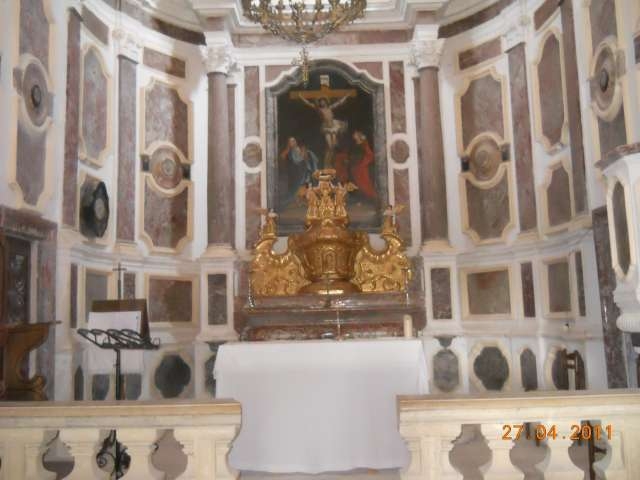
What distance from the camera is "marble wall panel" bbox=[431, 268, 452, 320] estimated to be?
10.5 metres

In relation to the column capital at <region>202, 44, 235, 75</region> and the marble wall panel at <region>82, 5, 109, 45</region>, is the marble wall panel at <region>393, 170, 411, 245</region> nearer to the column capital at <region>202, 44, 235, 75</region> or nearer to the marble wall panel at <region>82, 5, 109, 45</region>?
the column capital at <region>202, 44, 235, 75</region>

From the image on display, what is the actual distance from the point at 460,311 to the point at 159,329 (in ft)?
15.5

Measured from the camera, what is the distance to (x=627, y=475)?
3.07m

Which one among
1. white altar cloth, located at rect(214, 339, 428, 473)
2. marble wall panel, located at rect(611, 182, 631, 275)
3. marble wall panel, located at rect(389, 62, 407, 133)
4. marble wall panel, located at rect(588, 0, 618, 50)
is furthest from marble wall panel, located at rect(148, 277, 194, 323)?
marble wall panel, located at rect(611, 182, 631, 275)

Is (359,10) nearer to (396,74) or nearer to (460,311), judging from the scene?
(396,74)

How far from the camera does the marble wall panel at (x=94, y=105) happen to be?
9.21m

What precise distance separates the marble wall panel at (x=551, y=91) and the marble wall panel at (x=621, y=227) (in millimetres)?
3821

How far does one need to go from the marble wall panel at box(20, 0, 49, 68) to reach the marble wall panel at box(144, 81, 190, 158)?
2.74 metres

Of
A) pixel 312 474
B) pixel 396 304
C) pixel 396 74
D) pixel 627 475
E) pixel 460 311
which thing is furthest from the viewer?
pixel 396 74

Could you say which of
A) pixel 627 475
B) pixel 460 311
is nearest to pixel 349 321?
pixel 460 311

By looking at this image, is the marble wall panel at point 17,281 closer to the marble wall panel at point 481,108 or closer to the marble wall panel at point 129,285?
the marble wall panel at point 129,285

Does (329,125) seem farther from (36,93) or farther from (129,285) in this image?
(36,93)

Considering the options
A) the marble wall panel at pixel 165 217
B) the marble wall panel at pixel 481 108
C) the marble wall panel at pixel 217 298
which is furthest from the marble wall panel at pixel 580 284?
the marble wall panel at pixel 165 217

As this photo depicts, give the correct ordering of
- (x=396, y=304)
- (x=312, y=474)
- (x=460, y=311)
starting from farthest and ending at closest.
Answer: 1. (x=460, y=311)
2. (x=396, y=304)
3. (x=312, y=474)
